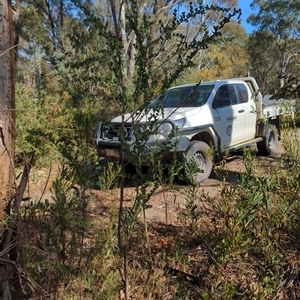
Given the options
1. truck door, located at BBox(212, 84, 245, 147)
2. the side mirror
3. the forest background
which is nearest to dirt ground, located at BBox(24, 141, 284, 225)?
the forest background

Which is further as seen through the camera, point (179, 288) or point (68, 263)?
point (179, 288)

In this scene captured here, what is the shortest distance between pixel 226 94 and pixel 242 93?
2.34 feet

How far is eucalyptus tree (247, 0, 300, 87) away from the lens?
1157 inches

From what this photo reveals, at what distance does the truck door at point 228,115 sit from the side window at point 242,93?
0.16 m

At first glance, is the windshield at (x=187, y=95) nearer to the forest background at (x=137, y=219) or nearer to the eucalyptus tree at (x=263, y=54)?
the forest background at (x=137, y=219)

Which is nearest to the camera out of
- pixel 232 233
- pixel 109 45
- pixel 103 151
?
pixel 109 45

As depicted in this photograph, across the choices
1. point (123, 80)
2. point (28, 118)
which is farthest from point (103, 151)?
point (123, 80)

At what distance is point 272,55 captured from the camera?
34.6m

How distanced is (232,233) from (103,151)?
356cm

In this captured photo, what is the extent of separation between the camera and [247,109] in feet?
23.1

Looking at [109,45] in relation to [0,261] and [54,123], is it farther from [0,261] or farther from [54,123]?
[54,123]

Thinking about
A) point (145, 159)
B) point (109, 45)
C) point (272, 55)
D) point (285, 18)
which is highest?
point (285, 18)

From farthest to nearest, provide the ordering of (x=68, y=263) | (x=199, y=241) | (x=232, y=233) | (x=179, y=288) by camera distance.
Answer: (x=199, y=241) < (x=179, y=288) < (x=232, y=233) < (x=68, y=263)

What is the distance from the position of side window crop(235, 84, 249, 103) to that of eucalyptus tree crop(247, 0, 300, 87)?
2467 cm
